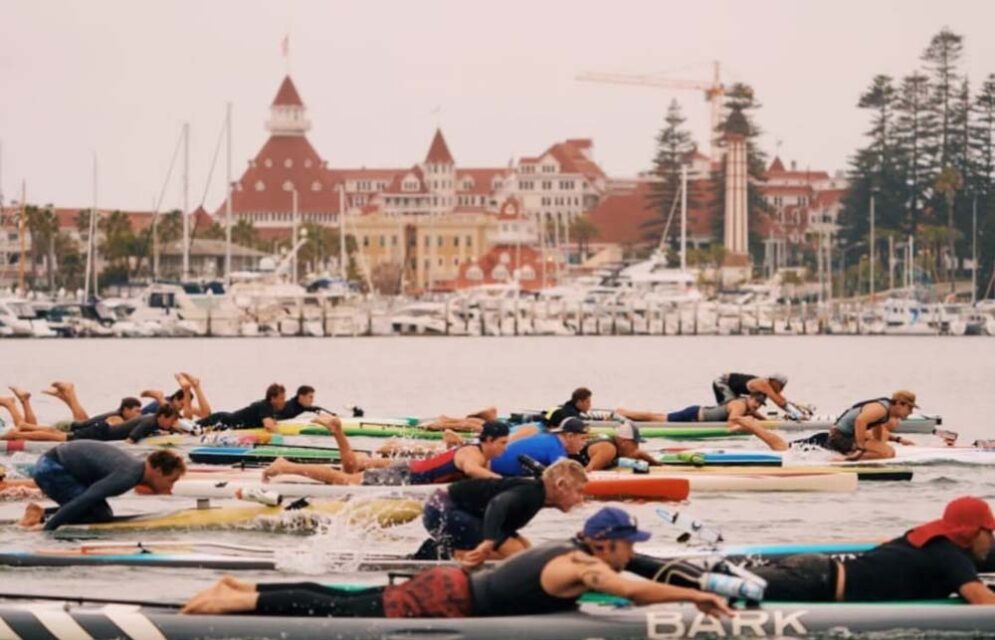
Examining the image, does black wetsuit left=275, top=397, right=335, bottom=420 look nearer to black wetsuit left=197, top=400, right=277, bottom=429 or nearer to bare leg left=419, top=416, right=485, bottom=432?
black wetsuit left=197, top=400, right=277, bottom=429

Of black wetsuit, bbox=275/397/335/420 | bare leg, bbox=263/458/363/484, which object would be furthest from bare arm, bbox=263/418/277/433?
bare leg, bbox=263/458/363/484

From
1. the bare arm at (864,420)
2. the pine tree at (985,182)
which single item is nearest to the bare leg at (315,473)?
the bare arm at (864,420)

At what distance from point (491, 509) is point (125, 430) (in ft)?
41.1

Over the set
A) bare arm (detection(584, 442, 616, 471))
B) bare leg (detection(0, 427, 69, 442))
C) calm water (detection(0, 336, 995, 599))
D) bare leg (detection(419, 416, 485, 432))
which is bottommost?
calm water (detection(0, 336, 995, 599))

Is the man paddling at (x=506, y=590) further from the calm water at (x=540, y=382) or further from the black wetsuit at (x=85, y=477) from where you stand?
the black wetsuit at (x=85, y=477)

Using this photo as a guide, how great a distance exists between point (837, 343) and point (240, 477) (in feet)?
384

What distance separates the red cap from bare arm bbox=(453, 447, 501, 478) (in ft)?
15.0

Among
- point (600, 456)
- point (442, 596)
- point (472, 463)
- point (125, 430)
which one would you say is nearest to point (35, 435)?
point (125, 430)

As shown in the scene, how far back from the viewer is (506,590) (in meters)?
16.2

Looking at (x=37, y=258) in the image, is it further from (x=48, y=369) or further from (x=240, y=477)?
(x=240, y=477)

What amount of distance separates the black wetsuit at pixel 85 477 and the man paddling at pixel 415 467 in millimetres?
2966

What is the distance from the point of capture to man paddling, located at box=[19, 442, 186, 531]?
20.8 metres

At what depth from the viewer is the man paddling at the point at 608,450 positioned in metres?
25.1

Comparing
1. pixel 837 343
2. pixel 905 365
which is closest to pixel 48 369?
pixel 905 365
